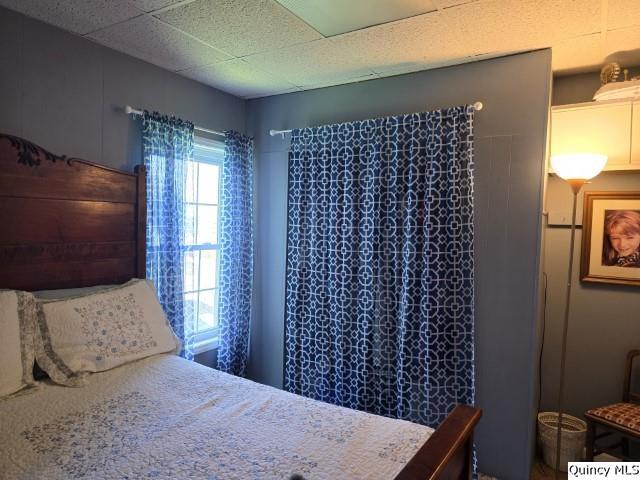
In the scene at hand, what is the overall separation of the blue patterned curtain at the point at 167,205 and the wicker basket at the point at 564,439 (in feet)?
7.93

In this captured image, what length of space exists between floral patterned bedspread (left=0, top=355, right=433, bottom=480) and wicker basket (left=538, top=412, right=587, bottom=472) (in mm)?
1548

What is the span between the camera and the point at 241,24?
2.00 meters

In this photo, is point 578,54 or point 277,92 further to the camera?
point 277,92

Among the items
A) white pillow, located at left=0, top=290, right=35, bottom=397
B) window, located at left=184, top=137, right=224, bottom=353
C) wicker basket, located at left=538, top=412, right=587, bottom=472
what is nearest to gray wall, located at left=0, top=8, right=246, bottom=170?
window, located at left=184, top=137, right=224, bottom=353

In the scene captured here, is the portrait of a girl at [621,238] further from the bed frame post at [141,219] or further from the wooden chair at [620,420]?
the bed frame post at [141,219]

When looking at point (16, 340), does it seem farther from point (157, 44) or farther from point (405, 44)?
point (405, 44)

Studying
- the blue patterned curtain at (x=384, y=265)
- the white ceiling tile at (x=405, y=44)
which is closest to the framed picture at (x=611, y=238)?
the blue patterned curtain at (x=384, y=265)

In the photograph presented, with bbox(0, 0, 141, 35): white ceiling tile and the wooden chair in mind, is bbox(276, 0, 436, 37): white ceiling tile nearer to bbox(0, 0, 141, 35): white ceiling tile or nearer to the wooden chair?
bbox(0, 0, 141, 35): white ceiling tile

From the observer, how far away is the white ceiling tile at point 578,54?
6.81ft

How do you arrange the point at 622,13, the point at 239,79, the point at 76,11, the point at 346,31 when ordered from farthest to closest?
the point at 239,79
the point at 346,31
the point at 76,11
the point at 622,13

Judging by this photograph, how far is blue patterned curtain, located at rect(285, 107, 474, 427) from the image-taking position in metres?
2.36

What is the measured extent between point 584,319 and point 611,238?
552 mm

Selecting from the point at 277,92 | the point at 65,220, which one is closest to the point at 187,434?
the point at 65,220

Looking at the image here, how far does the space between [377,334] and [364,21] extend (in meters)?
1.81
